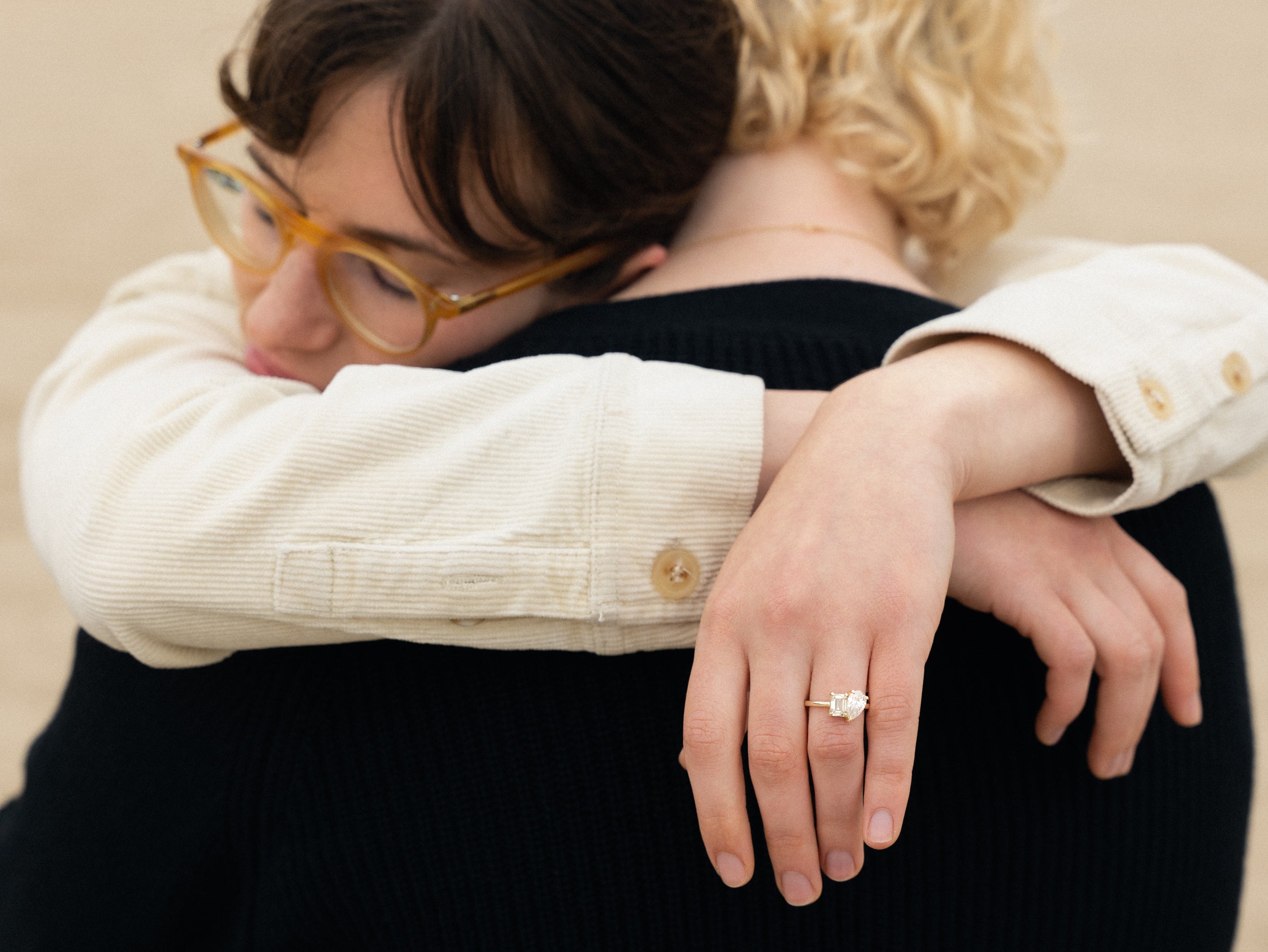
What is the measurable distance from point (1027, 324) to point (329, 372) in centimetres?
59

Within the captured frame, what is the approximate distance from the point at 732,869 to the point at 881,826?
77 millimetres

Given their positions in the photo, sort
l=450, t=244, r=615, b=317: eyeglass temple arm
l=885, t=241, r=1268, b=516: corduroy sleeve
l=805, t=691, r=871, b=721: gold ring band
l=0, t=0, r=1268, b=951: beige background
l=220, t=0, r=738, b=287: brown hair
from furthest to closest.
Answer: l=0, t=0, r=1268, b=951: beige background
l=450, t=244, r=615, b=317: eyeglass temple arm
l=220, t=0, r=738, b=287: brown hair
l=885, t=241, r=1268, b=516: corduroy sleeve
l=805, t=691, r=871, b=721: gold ring band

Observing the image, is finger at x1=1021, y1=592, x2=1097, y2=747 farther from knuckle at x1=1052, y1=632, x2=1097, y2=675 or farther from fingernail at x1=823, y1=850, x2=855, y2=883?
fingernail at x1=823, y1=850, x2=855, y2=883

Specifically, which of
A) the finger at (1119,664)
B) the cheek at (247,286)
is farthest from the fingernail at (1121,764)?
the cheek at (247,286)

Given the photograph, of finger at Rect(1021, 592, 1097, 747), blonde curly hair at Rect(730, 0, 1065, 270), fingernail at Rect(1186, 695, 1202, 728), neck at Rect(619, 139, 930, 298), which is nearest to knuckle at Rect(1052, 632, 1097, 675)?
finger at Rect(1021, 592, 1097, 747)

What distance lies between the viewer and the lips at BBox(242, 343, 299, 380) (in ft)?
3.01

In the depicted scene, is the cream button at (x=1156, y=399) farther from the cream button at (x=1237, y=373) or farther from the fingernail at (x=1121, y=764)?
the fingernail at (x=1121, y=764)

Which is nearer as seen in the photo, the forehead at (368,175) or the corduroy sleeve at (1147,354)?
the corduroy sleeve at (1147,354)

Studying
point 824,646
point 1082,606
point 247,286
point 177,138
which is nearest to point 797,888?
point 824,646

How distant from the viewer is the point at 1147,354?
64 centimetres

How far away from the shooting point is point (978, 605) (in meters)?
0.64

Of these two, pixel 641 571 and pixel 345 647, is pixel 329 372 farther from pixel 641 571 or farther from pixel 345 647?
pixel 641 571

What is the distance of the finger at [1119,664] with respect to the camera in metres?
0.65

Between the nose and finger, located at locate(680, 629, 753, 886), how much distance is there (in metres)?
0.53
